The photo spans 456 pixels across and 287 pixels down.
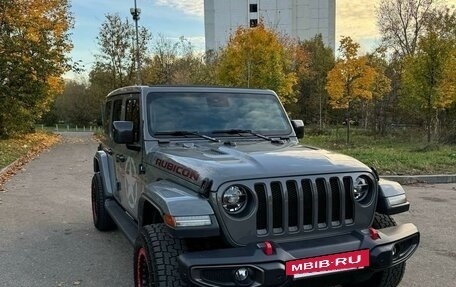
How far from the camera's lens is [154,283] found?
10.0 feet

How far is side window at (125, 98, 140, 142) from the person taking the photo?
177 inches

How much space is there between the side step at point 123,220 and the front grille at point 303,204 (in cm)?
157

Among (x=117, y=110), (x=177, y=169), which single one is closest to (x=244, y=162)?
(x=177, y=169)

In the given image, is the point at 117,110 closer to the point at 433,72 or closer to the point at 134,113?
the point at 134,113

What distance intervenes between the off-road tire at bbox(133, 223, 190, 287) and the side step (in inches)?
36.4

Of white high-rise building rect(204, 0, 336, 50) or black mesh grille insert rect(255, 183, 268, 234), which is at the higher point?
white high-rise building rect(204, 0, 336, 50)

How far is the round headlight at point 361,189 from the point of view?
3.36 meters

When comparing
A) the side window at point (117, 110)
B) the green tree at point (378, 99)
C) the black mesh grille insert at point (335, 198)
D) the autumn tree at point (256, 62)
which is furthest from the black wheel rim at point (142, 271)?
the green tree at point (378, 99)

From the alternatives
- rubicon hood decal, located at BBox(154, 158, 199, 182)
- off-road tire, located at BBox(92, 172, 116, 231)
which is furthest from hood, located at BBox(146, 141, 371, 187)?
off-road tire, located at BBox(92, 172, 116, 231)

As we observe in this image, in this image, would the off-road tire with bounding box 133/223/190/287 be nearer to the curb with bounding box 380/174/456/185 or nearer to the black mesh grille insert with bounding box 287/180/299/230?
the black mesh grille insert with bounding box 287/180/299/230

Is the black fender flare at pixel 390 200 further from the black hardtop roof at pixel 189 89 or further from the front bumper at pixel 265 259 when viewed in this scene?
the black hardtop roof at pixel 189 89

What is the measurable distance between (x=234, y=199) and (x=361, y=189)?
40.6 inches

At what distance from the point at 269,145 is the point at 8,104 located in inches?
697

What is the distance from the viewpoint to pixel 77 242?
19.4 feet
